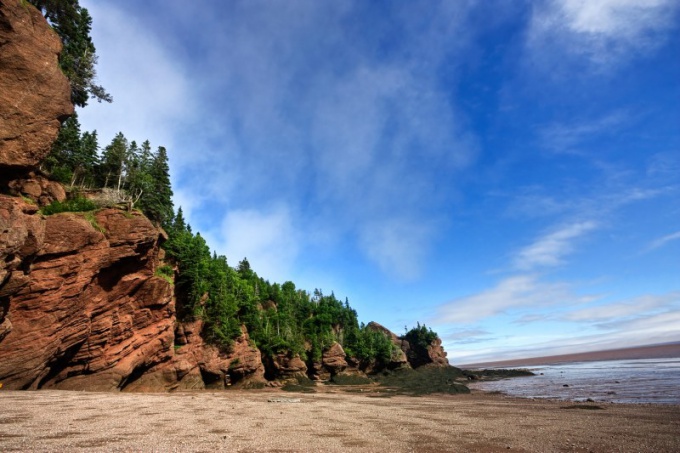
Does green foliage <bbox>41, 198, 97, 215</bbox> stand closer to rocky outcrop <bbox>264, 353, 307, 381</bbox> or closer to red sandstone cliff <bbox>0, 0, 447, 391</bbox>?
red sandstone cliff <bbox>0, 0, 447, 391</bbox>

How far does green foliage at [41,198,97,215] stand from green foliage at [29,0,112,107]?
9892 mm

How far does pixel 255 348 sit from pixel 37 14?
5326cm

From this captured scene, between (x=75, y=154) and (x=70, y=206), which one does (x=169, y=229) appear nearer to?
(x=75, y=154)

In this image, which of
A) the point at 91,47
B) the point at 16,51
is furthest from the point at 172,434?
the point at 91,47

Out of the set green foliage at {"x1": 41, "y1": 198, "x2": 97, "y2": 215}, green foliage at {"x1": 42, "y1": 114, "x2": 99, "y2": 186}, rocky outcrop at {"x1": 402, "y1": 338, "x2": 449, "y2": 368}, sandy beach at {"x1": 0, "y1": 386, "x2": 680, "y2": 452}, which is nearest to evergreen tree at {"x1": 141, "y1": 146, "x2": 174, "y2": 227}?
green foliage at {"x1": 42, "y1": 114, "x2": 99, "y2": 186}

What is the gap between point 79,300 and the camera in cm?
2778

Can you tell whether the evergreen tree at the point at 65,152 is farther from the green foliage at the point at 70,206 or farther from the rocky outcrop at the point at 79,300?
the rocky outcrop at the point at 79,300

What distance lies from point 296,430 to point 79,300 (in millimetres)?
24807

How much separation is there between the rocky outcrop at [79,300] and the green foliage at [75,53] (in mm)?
11864

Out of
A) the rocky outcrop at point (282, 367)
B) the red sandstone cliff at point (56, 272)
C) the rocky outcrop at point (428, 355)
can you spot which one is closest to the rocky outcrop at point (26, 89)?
the red sandstone cliff at point (56, 272)

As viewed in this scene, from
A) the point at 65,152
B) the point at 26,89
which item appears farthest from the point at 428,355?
the point at 26,89

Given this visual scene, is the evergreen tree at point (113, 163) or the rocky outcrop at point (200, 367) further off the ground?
the evergreen tree at point (113, 163)

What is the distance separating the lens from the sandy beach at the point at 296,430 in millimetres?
10531

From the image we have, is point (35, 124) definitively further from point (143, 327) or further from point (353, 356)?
point (353, 356)
